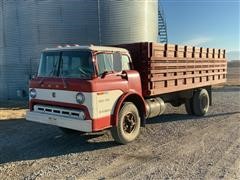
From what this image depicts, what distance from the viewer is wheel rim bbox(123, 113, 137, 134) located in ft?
28.0

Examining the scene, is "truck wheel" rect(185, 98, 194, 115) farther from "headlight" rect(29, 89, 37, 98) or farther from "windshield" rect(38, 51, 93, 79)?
"headlight" rect(29, 89, 37, 98)

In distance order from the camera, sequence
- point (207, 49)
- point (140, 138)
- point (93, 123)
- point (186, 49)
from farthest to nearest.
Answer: point (207, 49)
point (186, 49)
point (140, 138)
point (93, 123)

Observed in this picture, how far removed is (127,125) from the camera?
28.3 ft

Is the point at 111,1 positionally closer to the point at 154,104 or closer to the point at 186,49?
the point at 186,49

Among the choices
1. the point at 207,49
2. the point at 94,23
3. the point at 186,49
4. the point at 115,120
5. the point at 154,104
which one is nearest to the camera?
the point at 115,120

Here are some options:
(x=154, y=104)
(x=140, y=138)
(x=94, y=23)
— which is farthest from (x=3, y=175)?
(x=94, y=23)

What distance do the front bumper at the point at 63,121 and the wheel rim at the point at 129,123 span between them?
1.36m

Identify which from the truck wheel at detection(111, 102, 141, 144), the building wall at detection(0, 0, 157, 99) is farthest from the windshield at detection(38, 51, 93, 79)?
the building wall at detection(0, 0, 157, 99)

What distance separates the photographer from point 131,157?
7.43m

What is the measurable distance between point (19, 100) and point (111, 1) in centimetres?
717

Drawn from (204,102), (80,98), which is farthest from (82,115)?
(204,102)

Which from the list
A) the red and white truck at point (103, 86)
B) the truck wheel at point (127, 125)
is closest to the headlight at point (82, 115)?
the red and white truck at point (103, 86)

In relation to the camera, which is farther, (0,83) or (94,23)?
(0,83)

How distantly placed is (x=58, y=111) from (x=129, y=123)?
70.9 inches
